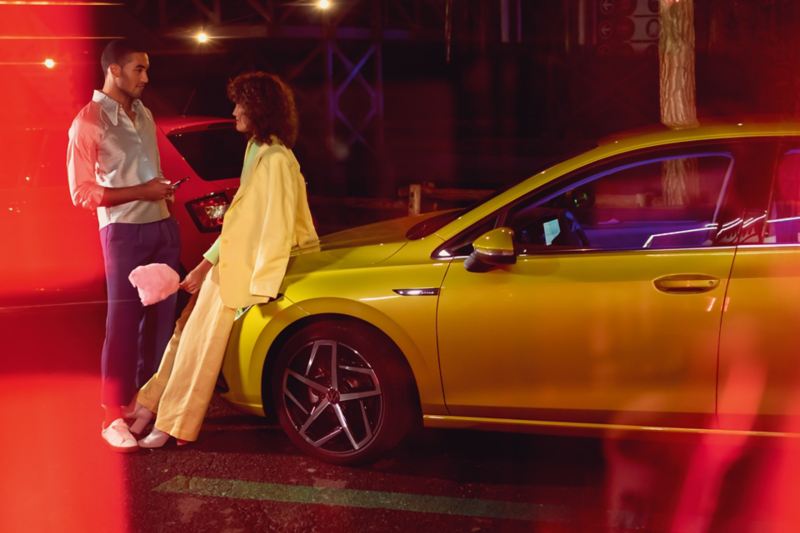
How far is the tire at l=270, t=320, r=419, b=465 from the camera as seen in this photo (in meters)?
5.00

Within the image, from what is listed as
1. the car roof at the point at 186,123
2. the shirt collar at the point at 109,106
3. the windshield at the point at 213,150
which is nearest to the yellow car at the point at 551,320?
the shirt collar at the point at 109,106

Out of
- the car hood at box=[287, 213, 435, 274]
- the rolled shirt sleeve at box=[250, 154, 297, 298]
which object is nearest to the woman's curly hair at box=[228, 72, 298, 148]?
the rolled shirt sleeve at box=[250, 154, 297, 298]

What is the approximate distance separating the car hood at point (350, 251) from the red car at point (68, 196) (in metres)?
2.43

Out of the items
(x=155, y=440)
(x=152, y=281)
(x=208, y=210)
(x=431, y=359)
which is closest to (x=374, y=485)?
(x=431, y=359)

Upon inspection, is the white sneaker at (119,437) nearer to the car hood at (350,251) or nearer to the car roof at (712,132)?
the car hood at (350,251)

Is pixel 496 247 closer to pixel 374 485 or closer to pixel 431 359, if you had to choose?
pixel 431 359

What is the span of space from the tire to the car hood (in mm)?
274

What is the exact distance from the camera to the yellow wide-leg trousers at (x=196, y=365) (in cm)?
522

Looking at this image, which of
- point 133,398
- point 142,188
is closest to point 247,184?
point 142,188

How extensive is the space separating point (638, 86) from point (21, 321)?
21292 mm

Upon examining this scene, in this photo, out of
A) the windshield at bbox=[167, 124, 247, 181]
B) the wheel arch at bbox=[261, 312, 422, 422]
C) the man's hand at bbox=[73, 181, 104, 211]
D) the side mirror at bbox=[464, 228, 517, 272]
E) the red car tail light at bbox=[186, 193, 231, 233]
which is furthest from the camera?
the windshield at bbox=[167, 124, 247, 181]

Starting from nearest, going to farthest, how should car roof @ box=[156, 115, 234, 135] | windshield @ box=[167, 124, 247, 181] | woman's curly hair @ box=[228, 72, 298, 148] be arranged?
woman's curly hair @ box=[228, 72, 298, 148], windshield @ box=[167, 124, 247, 181], car roof @ box=[156, 115, 234, 135]

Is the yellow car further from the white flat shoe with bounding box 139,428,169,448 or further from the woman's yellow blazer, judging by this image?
the white flat shoe with bounding box 139,428,169,448

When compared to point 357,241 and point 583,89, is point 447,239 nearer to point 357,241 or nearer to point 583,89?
point 357,241
